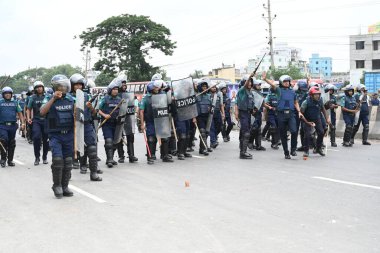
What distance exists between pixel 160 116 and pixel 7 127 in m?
3.56

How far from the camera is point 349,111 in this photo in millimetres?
15516

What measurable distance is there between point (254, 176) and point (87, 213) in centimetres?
387

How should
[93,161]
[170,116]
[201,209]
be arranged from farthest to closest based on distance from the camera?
1. [170,116]
2. [93,161]
3. [201,209]

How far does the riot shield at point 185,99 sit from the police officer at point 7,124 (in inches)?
150

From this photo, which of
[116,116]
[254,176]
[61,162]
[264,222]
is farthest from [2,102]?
[264,222]

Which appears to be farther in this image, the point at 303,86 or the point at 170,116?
the point at 303,86

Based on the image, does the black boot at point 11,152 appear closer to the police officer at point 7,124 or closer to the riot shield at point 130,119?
the police officer at point 7,124

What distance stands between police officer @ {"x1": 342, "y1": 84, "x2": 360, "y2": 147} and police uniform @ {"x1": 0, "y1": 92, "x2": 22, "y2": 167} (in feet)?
29.0

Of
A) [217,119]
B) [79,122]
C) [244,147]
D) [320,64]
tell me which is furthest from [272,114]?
[320,64]

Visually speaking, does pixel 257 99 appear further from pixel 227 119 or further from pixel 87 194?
pixel 87 194

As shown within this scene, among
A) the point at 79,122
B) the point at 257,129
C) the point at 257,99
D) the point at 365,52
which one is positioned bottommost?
the point at 257,129

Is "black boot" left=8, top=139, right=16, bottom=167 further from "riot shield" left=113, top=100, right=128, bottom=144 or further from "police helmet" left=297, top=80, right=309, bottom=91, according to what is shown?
"police helmet" left=297, top=80, right=309, bottom=91

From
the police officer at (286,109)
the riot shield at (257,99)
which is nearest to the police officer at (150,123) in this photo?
the police officer at (286,109)

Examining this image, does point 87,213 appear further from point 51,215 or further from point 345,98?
point 345,98
